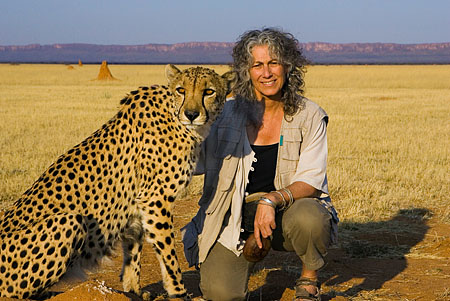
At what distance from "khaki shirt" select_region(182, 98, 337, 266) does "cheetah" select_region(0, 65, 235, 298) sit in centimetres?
16

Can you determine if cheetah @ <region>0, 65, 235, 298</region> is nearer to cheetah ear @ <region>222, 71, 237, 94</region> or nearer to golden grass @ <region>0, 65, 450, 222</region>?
cheetah ear @ <region>222, 71, 237, 94</region>

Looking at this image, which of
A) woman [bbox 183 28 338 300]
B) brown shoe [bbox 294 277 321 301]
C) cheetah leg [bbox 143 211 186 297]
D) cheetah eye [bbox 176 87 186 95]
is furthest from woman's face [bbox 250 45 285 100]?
brown shoe [bbox 294 277 321 301]

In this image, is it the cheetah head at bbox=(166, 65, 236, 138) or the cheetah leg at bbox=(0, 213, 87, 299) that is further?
the cheetah head at bbox=(166, 65, 236, 138)

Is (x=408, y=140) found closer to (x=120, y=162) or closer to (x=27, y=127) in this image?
(x=27, y=127)

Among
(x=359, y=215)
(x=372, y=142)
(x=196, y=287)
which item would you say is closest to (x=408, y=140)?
(x=372, y=142)

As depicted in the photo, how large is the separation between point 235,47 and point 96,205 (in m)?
1.21

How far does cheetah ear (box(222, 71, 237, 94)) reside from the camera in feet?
11.2

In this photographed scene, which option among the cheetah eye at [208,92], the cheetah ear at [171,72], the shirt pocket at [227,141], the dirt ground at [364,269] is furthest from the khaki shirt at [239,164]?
the dirt ground at [364,269]

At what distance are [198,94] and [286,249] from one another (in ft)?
3.30

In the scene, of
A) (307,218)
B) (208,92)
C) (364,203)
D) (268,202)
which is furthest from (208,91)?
(364,203)

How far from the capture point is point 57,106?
51.8ft

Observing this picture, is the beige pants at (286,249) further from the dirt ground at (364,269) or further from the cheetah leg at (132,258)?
the cheetah leg at (132,258)

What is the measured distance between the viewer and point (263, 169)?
11.6 feet

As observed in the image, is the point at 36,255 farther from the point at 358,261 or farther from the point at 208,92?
the point at 358,261
